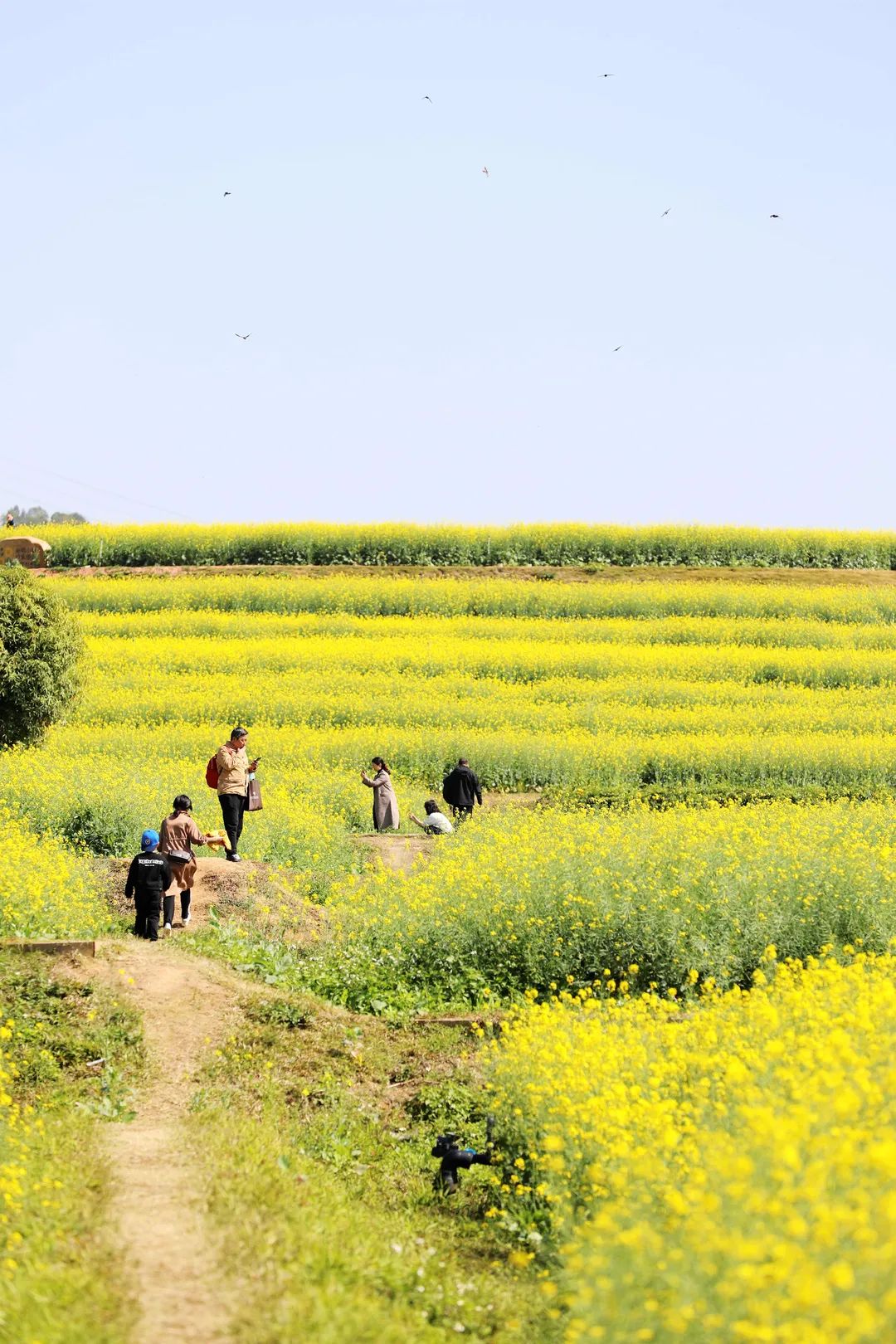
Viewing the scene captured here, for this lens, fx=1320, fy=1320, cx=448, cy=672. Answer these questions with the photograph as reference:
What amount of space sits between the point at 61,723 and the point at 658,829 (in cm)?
1430

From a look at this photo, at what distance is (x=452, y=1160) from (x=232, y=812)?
27.6 ft

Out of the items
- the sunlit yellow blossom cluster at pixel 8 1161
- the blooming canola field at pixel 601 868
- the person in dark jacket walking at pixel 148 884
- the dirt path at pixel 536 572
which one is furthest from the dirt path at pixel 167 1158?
the dirt path at pixel 536 572

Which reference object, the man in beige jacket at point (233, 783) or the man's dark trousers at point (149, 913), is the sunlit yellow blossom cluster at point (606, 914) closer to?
the man in beige jacket at point (233, 783)

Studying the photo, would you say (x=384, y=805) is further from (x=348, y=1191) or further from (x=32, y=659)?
(x=348, y=1191)

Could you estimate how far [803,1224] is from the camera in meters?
4.97

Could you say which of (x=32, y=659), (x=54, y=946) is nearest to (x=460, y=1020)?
(x=54, y=946)

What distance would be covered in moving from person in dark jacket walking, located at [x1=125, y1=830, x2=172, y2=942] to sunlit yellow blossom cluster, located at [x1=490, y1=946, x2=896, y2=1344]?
425 centimetres

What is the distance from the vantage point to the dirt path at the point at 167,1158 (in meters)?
6.58

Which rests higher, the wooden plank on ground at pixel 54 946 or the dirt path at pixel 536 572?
the dirt path at pixel 536 572

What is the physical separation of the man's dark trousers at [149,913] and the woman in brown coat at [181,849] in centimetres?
43

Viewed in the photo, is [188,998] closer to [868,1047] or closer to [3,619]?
[868,1047]

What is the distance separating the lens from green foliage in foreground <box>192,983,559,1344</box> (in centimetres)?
693

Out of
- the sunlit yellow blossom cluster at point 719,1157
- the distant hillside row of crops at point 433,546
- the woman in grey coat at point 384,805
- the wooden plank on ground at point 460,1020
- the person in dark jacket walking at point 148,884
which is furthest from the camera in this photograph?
the distant hillside row of crops at point 433,546

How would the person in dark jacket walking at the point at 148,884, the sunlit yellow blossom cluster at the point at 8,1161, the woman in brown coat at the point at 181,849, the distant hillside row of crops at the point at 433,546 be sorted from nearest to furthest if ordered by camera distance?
the sunlit yellow blossom cluster at the point at 8,1161, the person in dark jacket walking at the point at 148,884, the woman in brown coat at the point at 181,849, the distant hillside row of crops at the point at 433,546
